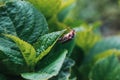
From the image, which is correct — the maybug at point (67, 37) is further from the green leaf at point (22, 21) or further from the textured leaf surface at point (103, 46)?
the textured leaf surface at point (103, 46)

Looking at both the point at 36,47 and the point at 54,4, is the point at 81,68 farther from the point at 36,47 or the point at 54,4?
the point at 36,47

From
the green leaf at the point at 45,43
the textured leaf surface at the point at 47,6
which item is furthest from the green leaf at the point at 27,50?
the textured leaf surface at the point at 47,6

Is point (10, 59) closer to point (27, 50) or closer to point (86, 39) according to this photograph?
point (27, 50)

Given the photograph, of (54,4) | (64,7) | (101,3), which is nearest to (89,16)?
(101,3)

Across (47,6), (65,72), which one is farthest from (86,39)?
(65,72)

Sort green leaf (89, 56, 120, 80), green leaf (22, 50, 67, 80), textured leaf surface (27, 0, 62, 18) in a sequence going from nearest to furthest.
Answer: green leaf (22, 50, 67, 80) → textured leaf surface (27, 0, 62, 18) → green leaf (89, 56, 120, 80)

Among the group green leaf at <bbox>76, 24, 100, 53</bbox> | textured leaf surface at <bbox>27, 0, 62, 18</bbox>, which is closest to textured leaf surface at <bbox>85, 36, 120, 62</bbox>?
green leaf at <bbox>76, 24, 100, 53</bbox>

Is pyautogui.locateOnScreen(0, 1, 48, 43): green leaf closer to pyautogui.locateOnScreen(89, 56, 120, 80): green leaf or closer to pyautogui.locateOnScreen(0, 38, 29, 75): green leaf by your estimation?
pyautogui.locateOnScreen(0, 38, 29, 75): green leaf
